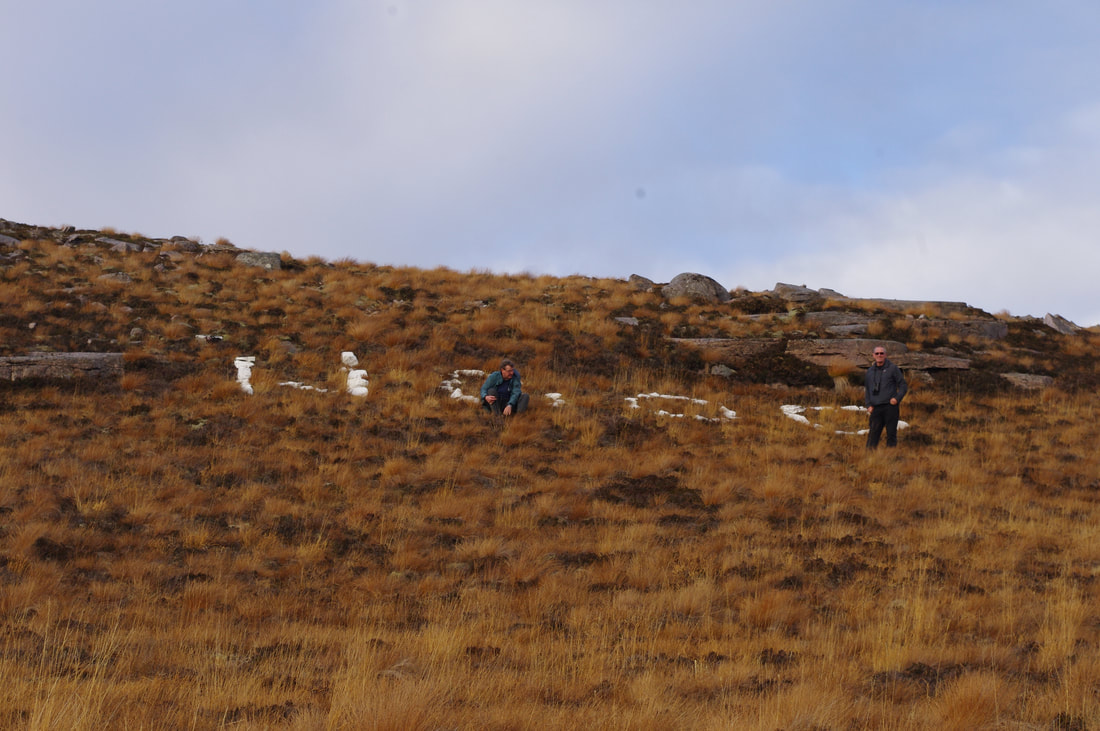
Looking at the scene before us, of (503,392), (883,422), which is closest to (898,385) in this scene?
(883,422)

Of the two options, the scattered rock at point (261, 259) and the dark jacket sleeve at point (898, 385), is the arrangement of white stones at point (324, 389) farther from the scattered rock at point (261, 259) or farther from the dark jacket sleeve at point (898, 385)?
the scattered rock at point (261, 259)

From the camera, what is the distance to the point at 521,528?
30.0 feet

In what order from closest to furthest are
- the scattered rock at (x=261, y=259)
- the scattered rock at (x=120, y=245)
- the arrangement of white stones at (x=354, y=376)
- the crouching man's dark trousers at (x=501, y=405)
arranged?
the crouching man's dark trousers at (x=501, y=405), the arrangement of white stones at (x=354, y=376), the scattered rock at (x=120, y=245), the scattered rock at (x=261, y=259)

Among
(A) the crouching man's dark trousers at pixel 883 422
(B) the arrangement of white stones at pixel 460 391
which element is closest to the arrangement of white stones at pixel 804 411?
(B) the arrangement of white stones at pixel 460 391

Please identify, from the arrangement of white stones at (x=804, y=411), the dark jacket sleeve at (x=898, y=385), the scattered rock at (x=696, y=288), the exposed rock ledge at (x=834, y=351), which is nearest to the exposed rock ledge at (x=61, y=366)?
the arrangement of white stones at (x=804, y=411)

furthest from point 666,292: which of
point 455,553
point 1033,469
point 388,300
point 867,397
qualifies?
point 455,553

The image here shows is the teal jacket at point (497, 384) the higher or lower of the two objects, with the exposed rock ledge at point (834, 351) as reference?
lower

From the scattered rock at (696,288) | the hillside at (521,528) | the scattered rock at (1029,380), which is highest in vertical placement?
the scattered rock at (696,288)

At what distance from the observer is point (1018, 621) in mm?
6395

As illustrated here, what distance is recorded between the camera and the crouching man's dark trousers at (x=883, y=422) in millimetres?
13453

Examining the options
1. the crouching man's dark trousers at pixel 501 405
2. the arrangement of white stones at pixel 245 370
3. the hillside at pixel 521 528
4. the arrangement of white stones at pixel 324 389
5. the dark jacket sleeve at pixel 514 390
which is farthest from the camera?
the arrangement of white stones at pixel 324 389

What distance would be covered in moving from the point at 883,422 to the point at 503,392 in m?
6.60

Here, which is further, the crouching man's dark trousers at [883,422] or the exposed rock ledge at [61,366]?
the exposed rock ledge at [61,366]

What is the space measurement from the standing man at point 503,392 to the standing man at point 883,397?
19.6ft
